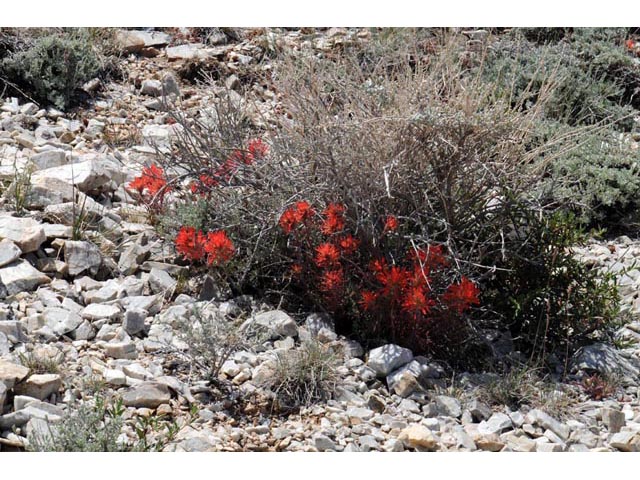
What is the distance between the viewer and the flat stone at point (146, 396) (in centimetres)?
367

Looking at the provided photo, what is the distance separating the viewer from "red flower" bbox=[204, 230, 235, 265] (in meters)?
4.32

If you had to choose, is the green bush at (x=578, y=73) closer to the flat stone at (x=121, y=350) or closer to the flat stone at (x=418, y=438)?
the flat stone at (x=418, y=438)

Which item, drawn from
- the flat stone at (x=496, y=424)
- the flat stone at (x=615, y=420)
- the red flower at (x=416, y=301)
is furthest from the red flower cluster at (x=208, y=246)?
the flat stone at (x=615, y=420)

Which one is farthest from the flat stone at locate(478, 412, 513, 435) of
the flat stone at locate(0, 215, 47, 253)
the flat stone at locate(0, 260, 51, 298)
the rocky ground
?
the flat stone at locate(0, 215, 47, 253)

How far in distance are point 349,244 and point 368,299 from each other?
0.27m

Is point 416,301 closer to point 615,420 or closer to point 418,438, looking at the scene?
point 418,438

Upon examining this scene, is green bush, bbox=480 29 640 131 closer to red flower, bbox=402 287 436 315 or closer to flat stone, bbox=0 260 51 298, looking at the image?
red flower, bbox=402 287 436 315

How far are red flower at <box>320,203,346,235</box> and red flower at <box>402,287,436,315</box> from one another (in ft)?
1.47

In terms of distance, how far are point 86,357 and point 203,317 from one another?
0.55 metres

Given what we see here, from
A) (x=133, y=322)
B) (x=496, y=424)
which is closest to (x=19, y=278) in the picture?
(x=133, y=322)

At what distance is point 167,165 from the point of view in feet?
16.3

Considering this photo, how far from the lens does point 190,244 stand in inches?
171
